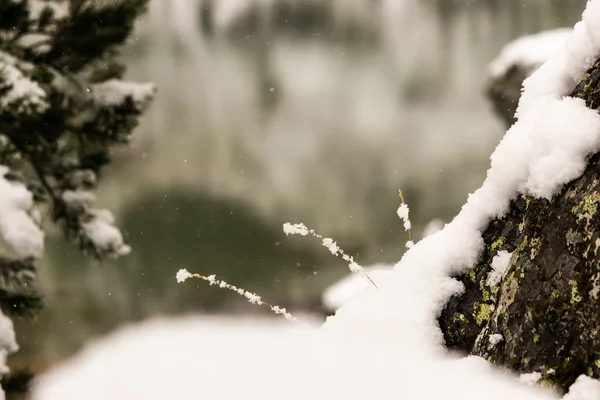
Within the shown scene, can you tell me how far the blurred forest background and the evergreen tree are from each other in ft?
38.7

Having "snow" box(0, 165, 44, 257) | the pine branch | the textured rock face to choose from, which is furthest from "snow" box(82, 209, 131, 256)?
the textured rock face

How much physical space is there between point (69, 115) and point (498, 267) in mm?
6770

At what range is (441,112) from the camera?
95.3 ft

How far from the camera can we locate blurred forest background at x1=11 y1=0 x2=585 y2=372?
22656 mm

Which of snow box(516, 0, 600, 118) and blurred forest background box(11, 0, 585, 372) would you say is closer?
snow box(516, 0, 600, 118)

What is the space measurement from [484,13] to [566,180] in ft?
107

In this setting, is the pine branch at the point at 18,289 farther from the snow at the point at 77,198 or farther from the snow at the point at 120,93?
the snow at the point at 120,93

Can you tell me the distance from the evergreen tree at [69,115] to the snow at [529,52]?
30.7ft

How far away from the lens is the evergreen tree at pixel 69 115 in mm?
6500

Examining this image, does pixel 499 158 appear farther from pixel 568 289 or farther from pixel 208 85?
pixel 208 85

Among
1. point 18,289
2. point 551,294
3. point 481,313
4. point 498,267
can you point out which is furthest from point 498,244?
point 18,289

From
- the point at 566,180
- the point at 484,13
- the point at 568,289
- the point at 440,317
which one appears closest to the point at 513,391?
the point at 568,289

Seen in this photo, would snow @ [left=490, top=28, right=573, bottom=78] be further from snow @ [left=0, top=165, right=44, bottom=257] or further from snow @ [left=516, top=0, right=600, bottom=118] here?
snow @ [left=516, top=0, right=600, bottom=118]

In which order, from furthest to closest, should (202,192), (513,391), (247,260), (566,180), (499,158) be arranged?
(202,192), (247,260), (499,158), (566,180), (513,391)
